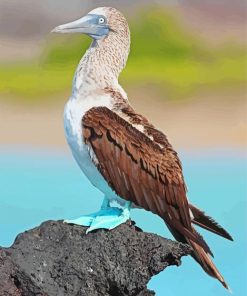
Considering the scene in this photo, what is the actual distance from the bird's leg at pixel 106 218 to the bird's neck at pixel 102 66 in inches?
16.2

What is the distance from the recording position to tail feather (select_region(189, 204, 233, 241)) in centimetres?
329

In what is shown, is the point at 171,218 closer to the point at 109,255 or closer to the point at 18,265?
the point at 109,255

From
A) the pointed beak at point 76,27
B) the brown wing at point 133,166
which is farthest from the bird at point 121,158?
the pointed beak at point 76,27

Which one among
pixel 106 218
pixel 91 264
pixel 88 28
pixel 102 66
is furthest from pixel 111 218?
pixel 88 28

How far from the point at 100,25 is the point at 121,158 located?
506 mm

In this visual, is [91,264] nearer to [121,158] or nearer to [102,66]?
[121,158]

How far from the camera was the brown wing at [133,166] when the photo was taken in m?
3.09

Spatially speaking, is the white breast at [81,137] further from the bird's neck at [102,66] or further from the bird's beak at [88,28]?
the bird's beak at [88,28]

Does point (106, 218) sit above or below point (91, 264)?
above

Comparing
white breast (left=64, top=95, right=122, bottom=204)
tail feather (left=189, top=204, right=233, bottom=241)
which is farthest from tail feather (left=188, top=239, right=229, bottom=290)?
white breast (left=64, top=95, right=122, bottom=204)

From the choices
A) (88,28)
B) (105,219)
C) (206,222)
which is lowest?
(105,219)

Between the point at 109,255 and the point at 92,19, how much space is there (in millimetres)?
861

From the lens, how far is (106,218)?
312 centimetres

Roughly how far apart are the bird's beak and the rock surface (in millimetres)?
713
